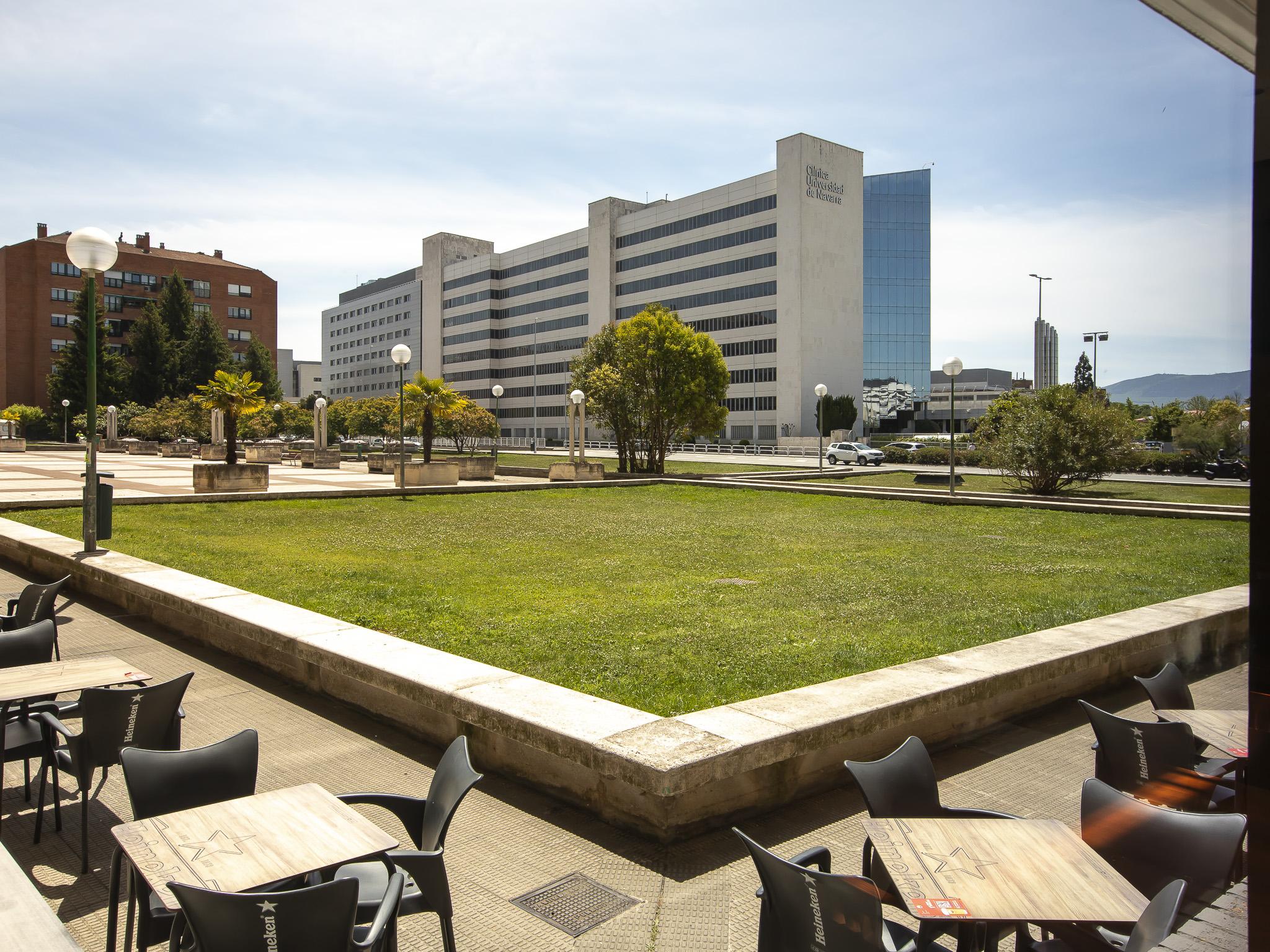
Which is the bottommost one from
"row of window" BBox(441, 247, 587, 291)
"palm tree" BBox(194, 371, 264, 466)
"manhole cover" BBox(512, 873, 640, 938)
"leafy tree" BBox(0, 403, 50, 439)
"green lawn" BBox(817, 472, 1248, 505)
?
"manhole cover" BBox(512, 873, 640, 938)

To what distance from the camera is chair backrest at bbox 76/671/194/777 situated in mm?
3984

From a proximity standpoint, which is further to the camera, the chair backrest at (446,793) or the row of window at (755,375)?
the row of window at (755,375)

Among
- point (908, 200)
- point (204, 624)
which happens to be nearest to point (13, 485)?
point (204, 624)

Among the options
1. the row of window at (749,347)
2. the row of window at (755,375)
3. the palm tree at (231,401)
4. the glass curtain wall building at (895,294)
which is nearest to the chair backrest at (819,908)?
the palm tree at (231,401)

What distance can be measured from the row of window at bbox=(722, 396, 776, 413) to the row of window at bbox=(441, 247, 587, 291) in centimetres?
2768

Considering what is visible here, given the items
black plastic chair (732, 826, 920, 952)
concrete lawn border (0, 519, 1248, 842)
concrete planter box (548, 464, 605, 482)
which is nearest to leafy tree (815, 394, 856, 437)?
concrete planter box (548, 464, 605, 482)

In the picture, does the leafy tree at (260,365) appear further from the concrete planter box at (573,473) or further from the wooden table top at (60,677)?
the wooden table top at (60,677)

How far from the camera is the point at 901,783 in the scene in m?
3.40

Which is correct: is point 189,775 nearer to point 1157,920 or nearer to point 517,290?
point 1157,920

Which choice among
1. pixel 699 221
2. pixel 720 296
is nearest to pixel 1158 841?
pixel 720 296

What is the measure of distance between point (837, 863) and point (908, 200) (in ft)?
339

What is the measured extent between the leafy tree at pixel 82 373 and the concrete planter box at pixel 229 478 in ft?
198

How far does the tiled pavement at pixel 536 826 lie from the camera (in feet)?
11.5

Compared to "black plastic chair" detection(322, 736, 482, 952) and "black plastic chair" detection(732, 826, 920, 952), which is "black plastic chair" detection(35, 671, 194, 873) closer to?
"black plastic chair" detection(322, 736, 482, 952)
